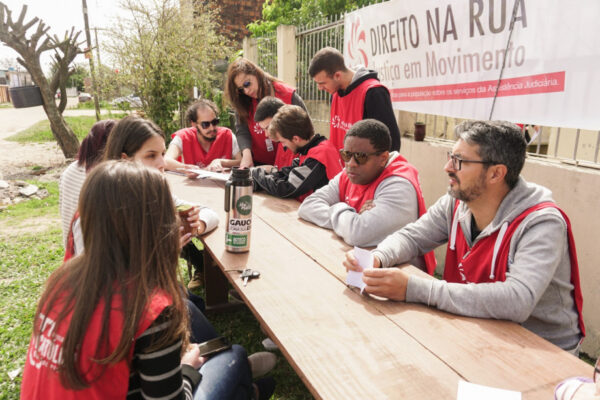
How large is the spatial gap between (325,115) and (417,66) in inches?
91.2

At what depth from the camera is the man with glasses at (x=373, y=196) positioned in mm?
2248

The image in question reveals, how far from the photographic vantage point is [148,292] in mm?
1178

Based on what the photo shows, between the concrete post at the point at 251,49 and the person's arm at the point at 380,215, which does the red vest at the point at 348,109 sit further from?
the concrete post at the point at 251,49

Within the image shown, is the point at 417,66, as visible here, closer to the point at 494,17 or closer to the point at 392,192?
the point at 494,17

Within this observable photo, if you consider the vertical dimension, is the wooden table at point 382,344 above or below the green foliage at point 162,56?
below

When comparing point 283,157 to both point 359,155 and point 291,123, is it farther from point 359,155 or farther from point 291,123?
point 359,155

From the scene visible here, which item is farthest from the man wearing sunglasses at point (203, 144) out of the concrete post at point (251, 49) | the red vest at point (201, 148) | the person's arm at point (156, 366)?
the concrete post at point (251, 49)

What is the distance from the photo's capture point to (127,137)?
2361 millimetres

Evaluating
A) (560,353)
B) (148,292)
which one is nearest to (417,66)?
(560,353)

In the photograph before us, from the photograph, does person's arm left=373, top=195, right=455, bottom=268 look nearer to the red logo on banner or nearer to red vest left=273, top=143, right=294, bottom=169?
red vest left=273, top=143, right=294, bottom=169

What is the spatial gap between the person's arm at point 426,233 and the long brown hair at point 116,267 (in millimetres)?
1121

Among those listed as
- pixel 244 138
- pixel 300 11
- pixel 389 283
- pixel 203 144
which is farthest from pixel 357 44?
pixel 300 11

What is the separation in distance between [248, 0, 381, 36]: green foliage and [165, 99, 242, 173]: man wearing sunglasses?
759 centimetres

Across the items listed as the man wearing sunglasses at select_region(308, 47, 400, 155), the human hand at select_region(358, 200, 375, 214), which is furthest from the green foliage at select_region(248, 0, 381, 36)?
the human hand at select_region(358, 200, 375, 214)
